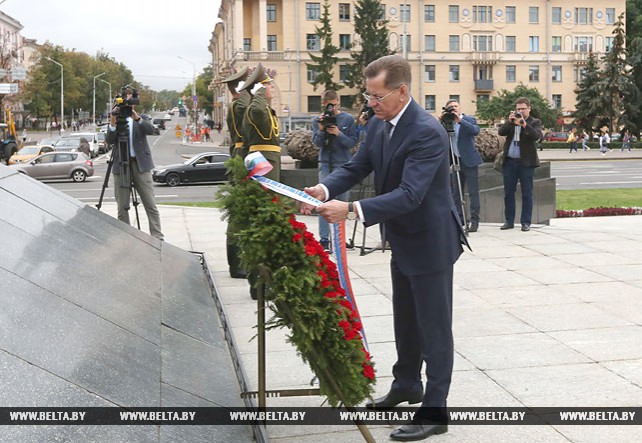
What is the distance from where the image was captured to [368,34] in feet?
281

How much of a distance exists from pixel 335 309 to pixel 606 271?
19.8 ft

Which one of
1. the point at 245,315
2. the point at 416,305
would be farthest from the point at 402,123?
the point at 245,315

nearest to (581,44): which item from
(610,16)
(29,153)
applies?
(610,16)

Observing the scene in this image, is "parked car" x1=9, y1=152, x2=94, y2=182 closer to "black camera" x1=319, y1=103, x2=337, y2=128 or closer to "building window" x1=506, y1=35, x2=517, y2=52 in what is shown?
"black camera" x1=319, y1=103, x2=337, y2=128

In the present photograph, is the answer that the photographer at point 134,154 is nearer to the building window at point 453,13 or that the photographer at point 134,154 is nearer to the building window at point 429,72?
the building window at point 429,72

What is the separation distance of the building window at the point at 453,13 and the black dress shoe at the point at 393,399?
89468 mm

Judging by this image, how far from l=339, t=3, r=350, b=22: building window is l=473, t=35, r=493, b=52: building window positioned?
14.0 metres

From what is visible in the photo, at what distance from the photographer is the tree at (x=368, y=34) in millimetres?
85125

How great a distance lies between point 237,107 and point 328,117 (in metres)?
2.21

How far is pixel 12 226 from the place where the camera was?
552 cm

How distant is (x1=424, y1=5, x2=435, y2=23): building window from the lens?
89812 millimetres

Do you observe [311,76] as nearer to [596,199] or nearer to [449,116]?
[596,199]

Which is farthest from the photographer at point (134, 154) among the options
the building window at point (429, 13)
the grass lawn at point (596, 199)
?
the building window at point (429, 13)

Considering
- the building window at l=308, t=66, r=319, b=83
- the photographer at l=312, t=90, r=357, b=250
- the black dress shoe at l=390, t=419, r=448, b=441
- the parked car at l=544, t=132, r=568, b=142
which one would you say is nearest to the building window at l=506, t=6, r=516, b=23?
the parked car at l=544, t=132, r=568, b=142
